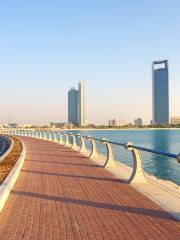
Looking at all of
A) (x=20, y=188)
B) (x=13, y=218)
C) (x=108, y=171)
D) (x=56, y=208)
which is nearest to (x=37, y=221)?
(x=13, y=218)

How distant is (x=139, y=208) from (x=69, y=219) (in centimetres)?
165

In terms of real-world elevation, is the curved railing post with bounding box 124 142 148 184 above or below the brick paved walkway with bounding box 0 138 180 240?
above

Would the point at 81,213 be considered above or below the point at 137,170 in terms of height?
below

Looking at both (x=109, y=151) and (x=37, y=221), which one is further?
(x=109, y=151)

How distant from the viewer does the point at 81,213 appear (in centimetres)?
785

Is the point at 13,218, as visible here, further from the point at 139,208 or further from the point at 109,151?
the point at 109,151

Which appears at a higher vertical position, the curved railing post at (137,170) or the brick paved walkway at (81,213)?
the curved railing post at (137,170)

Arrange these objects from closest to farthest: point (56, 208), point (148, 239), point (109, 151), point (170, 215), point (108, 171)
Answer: point (148, 239) < point (170, 215) < point (56, 208) < point (108, 171) < point (109, 151)

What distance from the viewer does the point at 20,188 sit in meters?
10.8

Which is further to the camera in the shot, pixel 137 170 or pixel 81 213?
pixel 137 170

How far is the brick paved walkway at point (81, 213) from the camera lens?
6.45 m

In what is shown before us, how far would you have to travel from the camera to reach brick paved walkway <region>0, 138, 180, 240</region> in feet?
21.1

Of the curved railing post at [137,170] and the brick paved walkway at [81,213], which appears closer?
the brick paved walkway at [81,213]

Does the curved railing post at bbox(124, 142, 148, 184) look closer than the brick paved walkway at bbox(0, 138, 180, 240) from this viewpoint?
No
